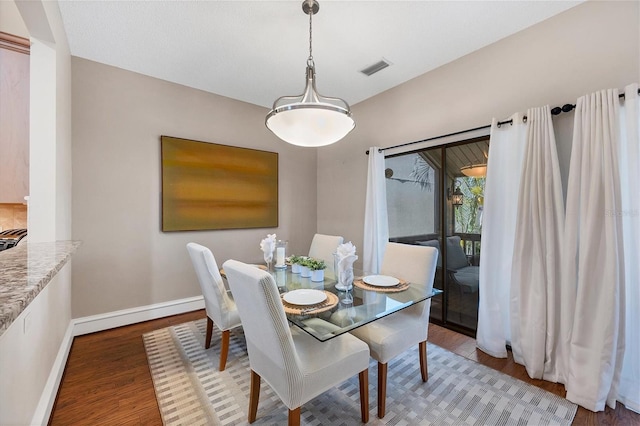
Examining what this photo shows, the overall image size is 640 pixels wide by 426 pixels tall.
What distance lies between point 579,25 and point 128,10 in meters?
3.43

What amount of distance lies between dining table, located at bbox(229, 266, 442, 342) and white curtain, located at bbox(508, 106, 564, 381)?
86 cm

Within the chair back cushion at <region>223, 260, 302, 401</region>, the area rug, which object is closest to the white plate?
the area rug

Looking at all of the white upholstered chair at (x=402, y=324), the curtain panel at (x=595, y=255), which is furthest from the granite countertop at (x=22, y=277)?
the curtain panel at (x=595, y=255)

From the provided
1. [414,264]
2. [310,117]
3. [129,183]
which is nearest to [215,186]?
[129,183]

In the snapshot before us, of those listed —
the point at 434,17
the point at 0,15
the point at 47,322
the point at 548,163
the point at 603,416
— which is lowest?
the point at 603,416

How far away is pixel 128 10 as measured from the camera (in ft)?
7.01

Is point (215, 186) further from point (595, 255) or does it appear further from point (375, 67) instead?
point (595, 255)

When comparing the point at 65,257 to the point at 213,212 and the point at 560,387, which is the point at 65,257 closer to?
the point at 213,212

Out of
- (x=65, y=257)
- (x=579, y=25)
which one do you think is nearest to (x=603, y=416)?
(x=579, y=25)

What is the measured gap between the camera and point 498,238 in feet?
7.96

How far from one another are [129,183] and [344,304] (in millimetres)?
2755

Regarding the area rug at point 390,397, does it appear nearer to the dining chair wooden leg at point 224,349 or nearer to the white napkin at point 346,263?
the dining chair wooden leg at point 224,349

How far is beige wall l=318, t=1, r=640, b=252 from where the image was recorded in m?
1.92

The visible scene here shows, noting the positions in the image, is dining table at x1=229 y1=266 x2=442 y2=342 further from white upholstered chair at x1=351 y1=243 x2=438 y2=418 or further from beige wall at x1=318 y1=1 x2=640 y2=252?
beige wall at x1=318 y1=1 x2=640 y2=252
